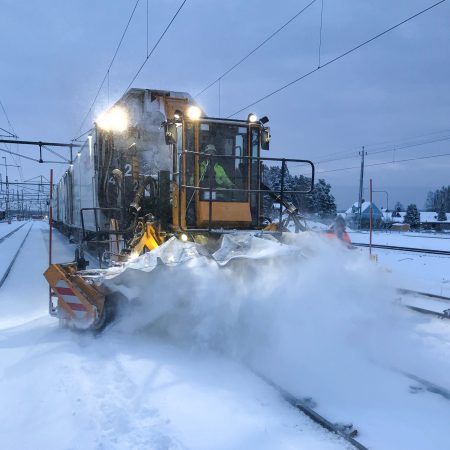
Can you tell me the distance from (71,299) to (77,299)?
5.4 inches

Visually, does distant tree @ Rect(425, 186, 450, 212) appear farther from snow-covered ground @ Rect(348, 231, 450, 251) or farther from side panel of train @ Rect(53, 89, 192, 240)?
side panel of train @ Rect(53, 89, 192, 240)

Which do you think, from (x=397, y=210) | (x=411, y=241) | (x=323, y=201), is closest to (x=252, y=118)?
(x=411, y=241)

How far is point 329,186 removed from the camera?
199ft

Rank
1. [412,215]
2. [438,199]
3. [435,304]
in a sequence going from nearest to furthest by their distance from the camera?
1. [435,304]
2. [412,215]
3. [438,199]

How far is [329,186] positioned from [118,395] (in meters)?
59.4

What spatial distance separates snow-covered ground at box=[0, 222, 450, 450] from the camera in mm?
3365

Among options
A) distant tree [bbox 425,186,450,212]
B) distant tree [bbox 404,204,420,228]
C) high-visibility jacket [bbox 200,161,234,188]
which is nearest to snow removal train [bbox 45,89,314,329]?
high-visibility jacket [bbox 200,161,234,188]

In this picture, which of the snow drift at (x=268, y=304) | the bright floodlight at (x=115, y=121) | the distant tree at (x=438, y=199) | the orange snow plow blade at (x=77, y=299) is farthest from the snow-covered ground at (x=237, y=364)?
the distant tree at (x=438, y=199)

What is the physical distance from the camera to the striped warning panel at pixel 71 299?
5598 mm

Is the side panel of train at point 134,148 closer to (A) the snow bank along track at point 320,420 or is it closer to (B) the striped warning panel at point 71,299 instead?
(B) the striped warning panel at point 71,299

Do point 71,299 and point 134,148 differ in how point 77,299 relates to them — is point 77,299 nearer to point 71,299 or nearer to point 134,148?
point 71,299

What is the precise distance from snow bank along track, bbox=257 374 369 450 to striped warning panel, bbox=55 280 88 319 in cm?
275

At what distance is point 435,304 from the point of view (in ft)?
26.5

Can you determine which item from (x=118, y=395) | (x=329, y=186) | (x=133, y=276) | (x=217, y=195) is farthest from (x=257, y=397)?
(x=329, y=186)
